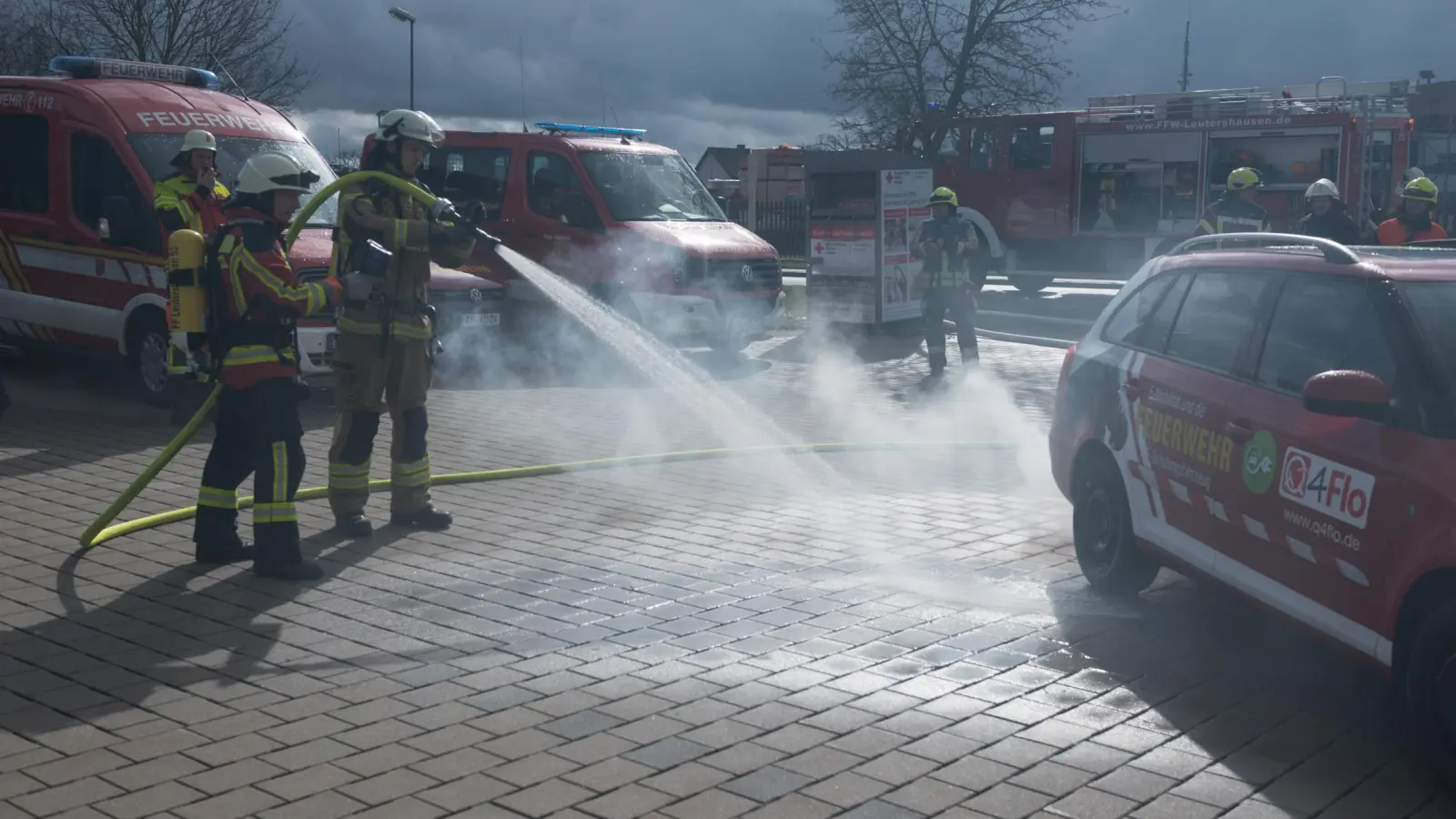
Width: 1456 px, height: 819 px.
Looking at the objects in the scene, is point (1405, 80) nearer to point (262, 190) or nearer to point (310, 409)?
point (310, 409)

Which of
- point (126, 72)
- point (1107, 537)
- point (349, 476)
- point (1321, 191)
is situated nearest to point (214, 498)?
point (349, 476)

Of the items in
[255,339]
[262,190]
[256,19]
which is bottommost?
[255,339]

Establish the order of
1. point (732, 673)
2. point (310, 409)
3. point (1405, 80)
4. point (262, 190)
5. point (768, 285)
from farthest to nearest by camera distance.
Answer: point (1405, 80) < point (768, 285) < point (310, 409) < point (262, 190) < point (732, 673)

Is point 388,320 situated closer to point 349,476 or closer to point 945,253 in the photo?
point 349,476

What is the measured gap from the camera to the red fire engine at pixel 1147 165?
21.6m

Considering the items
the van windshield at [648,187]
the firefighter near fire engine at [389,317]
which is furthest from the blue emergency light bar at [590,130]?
the firefighter near fire engine at [389,317]

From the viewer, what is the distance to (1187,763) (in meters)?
4.39

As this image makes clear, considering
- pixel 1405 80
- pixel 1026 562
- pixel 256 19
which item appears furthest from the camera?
pixel 256 19

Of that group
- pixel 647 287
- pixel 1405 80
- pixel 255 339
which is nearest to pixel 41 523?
pixel 255 339

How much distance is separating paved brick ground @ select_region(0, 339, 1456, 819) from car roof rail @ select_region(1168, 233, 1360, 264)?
1.54 m

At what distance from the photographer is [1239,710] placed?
4883mm

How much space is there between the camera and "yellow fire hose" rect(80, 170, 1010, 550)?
688 cm

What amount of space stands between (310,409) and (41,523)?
13.5 ft

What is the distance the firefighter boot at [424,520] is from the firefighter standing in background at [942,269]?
7.59m
